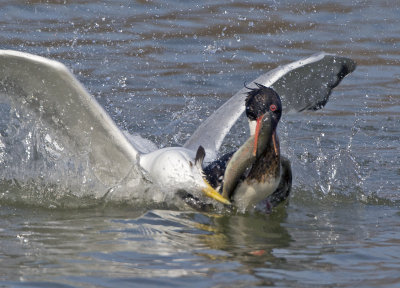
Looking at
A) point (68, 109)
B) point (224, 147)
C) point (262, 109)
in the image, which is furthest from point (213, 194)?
point (224, 147)

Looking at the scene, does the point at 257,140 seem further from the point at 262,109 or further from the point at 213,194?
the point at 213,194

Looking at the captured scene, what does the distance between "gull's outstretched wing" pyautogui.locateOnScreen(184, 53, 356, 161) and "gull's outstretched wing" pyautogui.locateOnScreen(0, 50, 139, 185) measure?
922 millimetres

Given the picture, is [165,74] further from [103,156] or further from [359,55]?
[103,156]

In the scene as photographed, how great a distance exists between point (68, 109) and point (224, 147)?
2325mm

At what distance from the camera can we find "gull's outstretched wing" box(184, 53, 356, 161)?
292 inches

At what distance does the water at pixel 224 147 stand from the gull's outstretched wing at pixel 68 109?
1.13 feet

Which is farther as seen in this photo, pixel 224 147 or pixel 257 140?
pixel 224 147

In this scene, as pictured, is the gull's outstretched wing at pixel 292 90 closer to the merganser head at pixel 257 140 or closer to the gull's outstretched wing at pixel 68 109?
the gull's outstretched wing at pixel 68 109

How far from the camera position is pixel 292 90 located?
784 centimetres

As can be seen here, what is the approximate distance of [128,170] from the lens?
21.9 ft

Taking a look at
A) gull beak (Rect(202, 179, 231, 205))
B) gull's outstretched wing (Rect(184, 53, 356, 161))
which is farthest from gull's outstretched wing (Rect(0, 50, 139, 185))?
gull beak (Rect(202, 179, 231, 205))

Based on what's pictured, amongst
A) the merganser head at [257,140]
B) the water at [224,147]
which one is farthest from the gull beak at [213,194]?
the water at [224,147]

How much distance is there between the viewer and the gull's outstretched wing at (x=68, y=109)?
20.1 ft

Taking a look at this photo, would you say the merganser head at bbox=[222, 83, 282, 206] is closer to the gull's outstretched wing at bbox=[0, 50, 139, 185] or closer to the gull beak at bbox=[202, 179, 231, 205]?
the gull beak at bbox=[202, 179, 231, 205]
